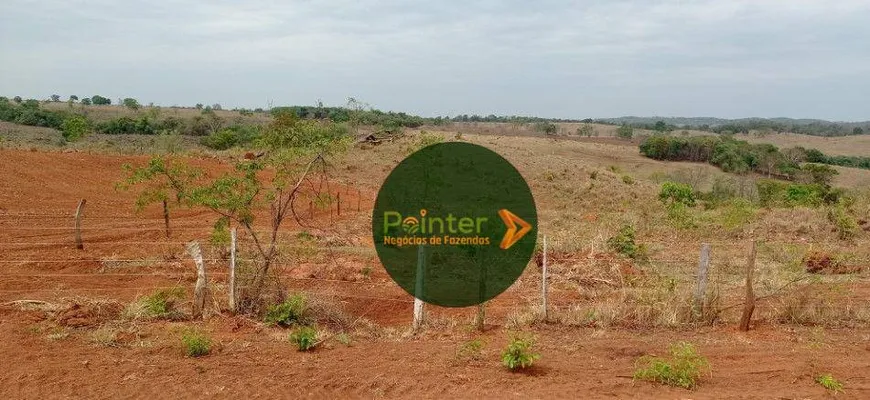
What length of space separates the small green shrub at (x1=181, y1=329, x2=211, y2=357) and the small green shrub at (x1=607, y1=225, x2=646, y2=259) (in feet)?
23.6

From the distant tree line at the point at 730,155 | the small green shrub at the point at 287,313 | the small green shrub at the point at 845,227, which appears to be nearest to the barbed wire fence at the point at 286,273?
the small green shrub at the point at 287,313

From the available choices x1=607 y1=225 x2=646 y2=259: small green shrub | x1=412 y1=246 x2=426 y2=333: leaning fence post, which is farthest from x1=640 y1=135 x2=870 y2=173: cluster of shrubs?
x1=412 y1=246 x2=426 y2=333: leaning fence post

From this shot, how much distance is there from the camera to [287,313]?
Answer: 20.7 feet

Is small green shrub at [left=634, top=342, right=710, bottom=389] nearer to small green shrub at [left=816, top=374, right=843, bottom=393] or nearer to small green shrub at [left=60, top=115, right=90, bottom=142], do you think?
small green shrub at [left=816, top=374, right=843, bottom=393]

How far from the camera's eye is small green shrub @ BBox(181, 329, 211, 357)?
538cm

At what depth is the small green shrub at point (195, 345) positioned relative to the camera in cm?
538

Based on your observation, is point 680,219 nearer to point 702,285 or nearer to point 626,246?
point 626,246

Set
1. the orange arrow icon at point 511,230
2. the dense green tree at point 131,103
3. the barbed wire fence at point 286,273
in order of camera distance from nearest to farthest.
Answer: the barbed wire fence at point 286,273 → the orange arrow icon at point 511,230 → the dense green tree at point 131,103

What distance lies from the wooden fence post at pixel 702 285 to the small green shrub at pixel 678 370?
1410 mm

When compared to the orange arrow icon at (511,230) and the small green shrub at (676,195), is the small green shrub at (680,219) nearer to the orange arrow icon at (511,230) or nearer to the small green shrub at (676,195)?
the small green shrub at (676,195)

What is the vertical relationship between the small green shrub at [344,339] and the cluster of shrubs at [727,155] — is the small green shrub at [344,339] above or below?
below

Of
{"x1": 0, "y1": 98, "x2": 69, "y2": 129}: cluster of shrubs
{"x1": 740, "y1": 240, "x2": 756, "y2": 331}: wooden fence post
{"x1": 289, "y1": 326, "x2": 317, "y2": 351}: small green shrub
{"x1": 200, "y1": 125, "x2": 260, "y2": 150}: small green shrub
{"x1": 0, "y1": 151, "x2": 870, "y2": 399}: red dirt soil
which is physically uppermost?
{"x1": 0, "y1": 98, "x2": 69, "y2": 129}: cluster of shrubs

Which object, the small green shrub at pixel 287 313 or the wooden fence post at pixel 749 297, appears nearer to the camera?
the wooden fence post at pixel 749 297

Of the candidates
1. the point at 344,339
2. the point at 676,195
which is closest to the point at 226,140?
the point at 676,195
